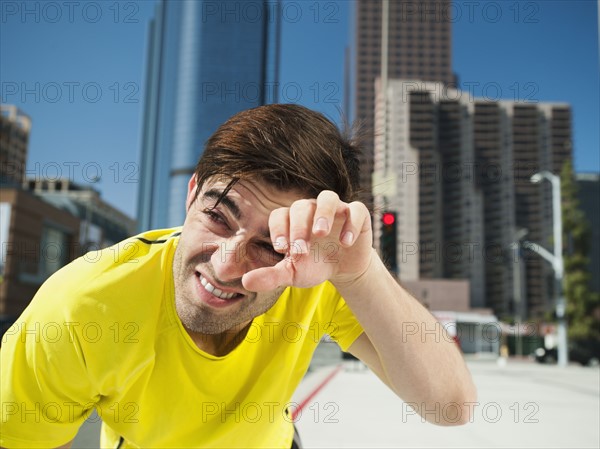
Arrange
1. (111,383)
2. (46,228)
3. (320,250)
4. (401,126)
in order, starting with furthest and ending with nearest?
(401,126), (46,228), (111,383), (320,250)

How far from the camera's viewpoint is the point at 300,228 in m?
1.04

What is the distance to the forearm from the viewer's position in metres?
1.49

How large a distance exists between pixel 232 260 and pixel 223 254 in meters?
0.03

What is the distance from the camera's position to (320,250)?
1.21 meters

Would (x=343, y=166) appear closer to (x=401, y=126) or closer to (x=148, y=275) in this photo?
(x=148, y=275)

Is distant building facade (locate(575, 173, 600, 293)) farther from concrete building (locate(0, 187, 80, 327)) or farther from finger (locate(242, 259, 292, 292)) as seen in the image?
finger (locate(242, 259, 292, 292))

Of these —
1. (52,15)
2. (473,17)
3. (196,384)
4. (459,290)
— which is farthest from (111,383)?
(459,290)

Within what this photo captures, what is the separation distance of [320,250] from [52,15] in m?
10.4

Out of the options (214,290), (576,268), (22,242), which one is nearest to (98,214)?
(22,242)

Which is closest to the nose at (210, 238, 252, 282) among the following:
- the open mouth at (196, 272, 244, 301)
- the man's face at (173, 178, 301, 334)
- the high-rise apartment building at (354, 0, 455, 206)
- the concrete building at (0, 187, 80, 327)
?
the man's face at (173, 178, 301, 334)

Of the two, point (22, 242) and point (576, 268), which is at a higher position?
point (22, 242)

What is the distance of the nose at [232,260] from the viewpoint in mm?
1404

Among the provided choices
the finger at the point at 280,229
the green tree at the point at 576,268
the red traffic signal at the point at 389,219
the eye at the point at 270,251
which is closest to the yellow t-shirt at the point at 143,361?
the eye at the point at 270,251

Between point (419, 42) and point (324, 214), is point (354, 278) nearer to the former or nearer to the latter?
point (324, 214)
